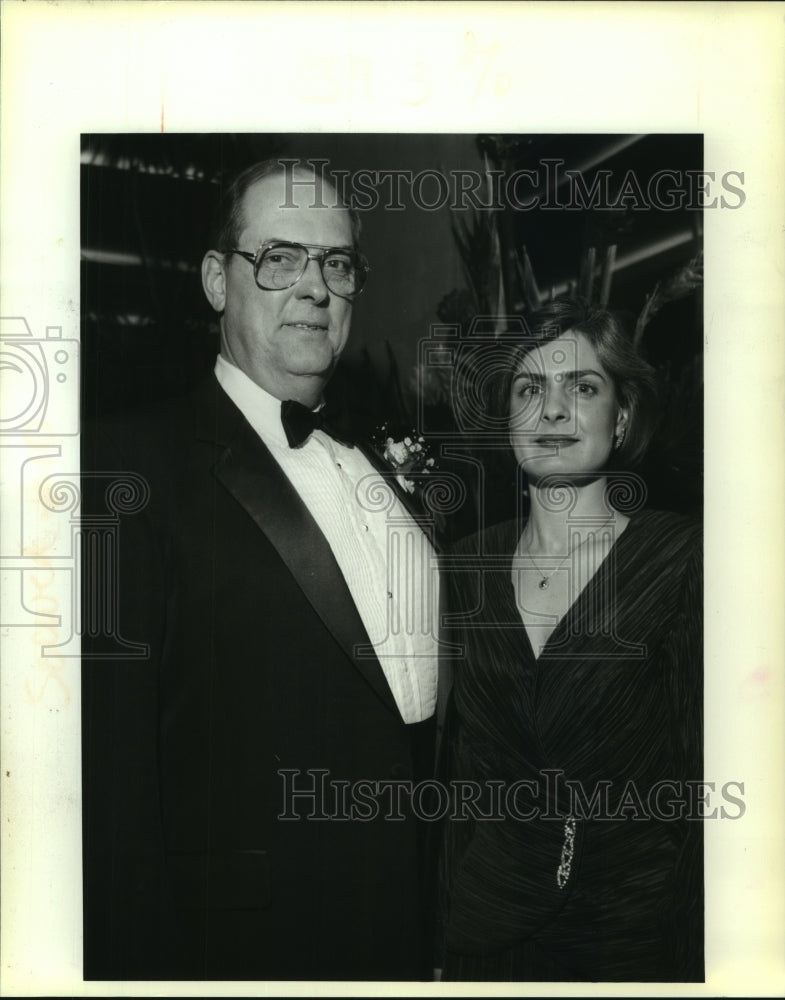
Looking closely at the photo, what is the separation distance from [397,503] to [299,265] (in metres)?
0.62

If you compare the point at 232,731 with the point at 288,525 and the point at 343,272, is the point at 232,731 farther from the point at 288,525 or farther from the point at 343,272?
the point at 343,272

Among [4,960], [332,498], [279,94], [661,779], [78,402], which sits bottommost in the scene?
[4,960]

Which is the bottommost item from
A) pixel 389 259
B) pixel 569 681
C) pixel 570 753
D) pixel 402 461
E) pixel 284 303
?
pixel 570 753

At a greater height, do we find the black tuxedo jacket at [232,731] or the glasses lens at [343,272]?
the glasses lens at [343,272]

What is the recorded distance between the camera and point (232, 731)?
2.29 metres

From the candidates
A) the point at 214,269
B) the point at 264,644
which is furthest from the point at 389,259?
the point at 264,644

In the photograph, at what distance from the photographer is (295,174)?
7.51 feet

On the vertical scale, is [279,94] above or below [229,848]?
above

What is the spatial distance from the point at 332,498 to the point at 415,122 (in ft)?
3.06

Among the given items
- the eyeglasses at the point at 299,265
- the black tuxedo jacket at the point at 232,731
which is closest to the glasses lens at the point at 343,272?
the eyeglasses at the point at 299,265

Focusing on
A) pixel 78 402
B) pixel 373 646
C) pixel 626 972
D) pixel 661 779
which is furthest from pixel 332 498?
pixel 626 972

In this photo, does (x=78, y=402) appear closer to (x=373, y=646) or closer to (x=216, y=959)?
(x=373, y=646)

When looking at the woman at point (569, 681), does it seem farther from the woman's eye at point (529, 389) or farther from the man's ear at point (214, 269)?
the man's ear at point (214, 269)

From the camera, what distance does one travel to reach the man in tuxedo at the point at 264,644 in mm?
2281
